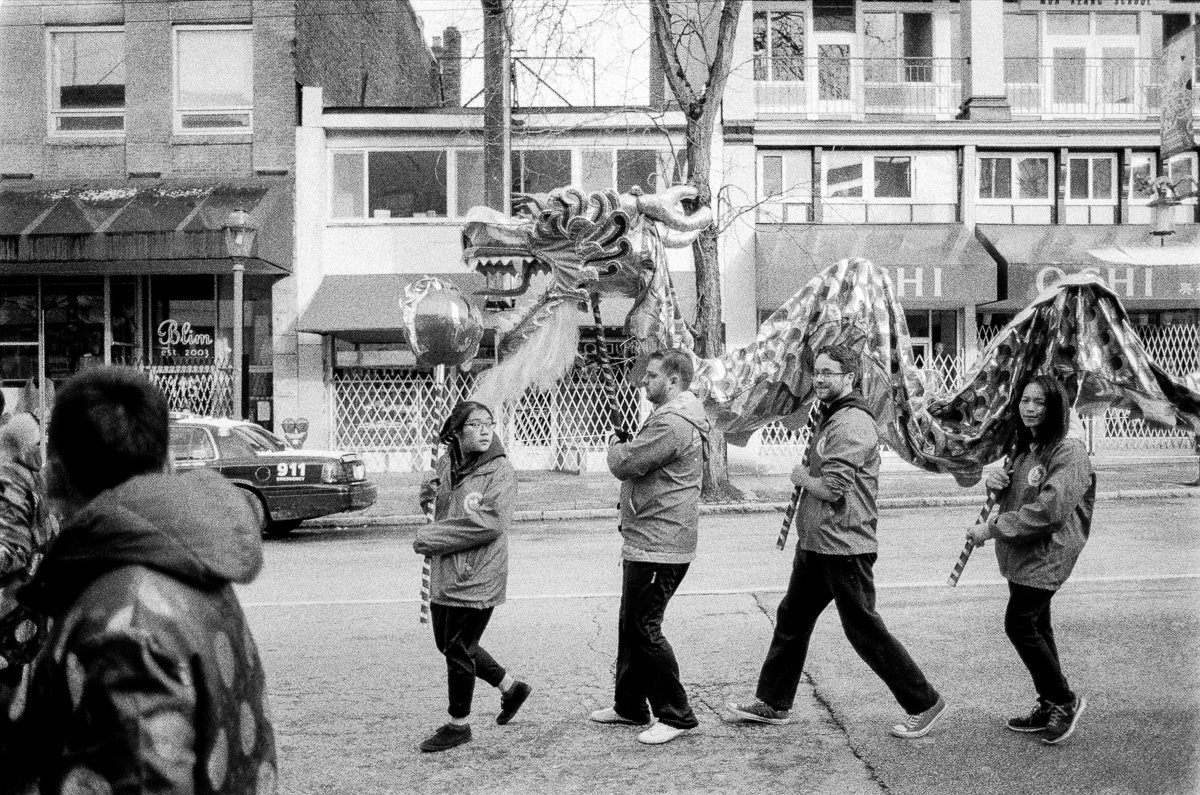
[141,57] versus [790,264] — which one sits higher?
[141,57]

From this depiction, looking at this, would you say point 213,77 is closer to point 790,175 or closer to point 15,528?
point 790,175

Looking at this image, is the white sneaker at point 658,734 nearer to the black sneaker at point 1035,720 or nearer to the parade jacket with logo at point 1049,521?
the black sneaker at point 1035,720

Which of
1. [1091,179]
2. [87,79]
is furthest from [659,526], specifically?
[1091,179]

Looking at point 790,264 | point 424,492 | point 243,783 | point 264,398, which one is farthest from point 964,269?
point 243,783

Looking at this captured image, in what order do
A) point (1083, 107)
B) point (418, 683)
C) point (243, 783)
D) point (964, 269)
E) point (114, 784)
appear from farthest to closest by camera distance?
point (1083, 107), point (964, 269), point (418, 683), point (243, 783), point (114, 784)

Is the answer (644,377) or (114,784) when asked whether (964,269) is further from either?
(114,784)

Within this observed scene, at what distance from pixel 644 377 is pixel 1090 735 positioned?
2.79 metres

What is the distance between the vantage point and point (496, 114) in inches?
744

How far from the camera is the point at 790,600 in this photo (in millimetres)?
5273

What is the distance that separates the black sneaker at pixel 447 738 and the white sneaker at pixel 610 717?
697mm

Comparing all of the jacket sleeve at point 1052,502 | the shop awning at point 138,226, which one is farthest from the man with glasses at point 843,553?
the shop awning at point 138,226

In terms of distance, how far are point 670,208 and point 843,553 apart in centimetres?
224

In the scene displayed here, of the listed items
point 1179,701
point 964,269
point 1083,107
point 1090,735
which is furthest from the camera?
point 1083,107

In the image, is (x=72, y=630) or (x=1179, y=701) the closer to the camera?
(x=72, y=630)
